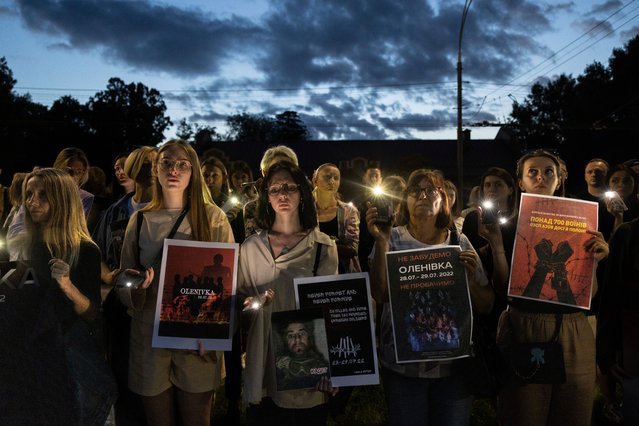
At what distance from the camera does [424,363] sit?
324 cm

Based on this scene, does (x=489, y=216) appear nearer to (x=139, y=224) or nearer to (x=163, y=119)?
(x=139, y=224)

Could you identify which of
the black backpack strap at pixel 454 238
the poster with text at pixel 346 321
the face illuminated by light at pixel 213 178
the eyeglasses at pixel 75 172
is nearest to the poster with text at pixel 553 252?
the black backpack strap at pixel 454 238

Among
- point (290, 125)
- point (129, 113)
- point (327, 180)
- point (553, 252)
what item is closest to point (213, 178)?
point (327, 180)

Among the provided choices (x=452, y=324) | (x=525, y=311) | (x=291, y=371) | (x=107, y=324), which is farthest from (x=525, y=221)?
(x=107, y=324)

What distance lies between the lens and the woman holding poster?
132 inches

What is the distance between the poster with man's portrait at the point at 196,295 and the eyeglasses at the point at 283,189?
43cm

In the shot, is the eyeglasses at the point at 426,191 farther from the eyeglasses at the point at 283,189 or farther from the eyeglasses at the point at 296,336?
the eyeglasses at the point at 296,336

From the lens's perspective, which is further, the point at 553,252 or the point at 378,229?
the point at 553,252

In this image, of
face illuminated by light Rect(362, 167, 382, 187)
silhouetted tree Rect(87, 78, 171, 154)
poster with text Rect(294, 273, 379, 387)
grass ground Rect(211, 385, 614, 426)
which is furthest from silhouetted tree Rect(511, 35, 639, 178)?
silhouetted tree Rect(87, 78, 171, 154)

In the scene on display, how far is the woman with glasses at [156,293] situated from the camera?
3.34m

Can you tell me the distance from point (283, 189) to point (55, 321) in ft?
5.13

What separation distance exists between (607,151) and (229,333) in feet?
144

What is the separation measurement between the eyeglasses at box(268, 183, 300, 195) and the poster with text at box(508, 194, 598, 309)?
1451mm

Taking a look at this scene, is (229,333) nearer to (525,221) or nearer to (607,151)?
(525,221)
